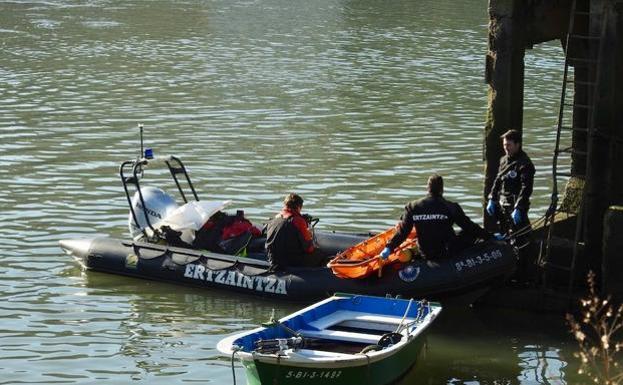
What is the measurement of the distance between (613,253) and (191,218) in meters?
5.27

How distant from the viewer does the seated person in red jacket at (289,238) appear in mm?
14562

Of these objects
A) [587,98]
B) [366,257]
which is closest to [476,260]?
[366,257]

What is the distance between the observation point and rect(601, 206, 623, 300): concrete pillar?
43.8 feet

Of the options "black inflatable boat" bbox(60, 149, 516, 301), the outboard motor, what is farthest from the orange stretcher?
the outboard motor

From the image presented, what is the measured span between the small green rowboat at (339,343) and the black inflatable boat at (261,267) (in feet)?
2.83

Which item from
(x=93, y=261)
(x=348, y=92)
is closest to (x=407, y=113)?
(x=348, y=92)

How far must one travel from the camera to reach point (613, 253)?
13.5 meters

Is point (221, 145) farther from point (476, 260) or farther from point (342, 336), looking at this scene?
point (342, 336)

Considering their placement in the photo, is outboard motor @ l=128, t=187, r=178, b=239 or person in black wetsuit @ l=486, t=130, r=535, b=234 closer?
person in black wetsuit @ l=486, t=130, r=535, b=234

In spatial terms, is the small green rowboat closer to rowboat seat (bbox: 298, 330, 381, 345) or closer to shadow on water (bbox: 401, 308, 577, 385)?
rowboat seat (bbox: 298, 330, 381, 345)

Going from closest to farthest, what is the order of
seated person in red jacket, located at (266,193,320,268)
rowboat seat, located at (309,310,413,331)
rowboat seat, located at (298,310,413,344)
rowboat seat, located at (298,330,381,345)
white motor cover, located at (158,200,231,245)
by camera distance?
rowboat seat, located at (298,330,381,345), rowboat seat, located at (298,310,413,344), rowboat seat, located at (309,310,413,331), seated person in red jacket, located at (266,193,320,268), white motor cover, located at (158,200,231,245)

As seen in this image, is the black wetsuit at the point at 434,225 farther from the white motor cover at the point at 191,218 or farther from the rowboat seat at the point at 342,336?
the white motor cover at the point at 191,218

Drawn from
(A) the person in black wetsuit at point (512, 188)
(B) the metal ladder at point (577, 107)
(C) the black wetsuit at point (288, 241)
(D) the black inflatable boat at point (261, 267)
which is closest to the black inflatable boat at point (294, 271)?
(D) the black inflatable boat at point (261, 267)

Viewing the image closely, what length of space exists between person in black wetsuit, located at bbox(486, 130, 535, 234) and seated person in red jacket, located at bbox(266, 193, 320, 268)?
6.75ft
